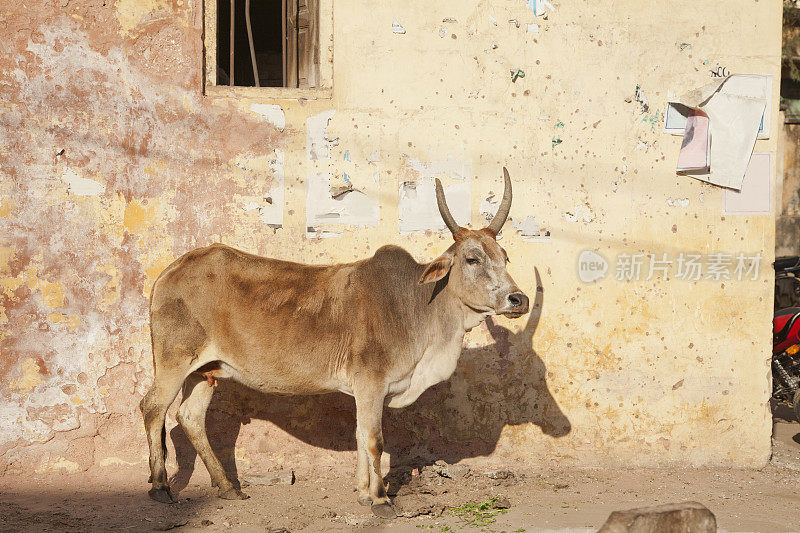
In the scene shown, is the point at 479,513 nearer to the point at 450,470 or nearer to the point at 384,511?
the point at 384,511

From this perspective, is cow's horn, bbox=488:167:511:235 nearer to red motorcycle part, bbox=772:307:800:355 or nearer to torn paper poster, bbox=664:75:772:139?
torn paper poster, bbox=664:75:772:139

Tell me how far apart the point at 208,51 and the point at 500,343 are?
2.96 metres

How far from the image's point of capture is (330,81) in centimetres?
573

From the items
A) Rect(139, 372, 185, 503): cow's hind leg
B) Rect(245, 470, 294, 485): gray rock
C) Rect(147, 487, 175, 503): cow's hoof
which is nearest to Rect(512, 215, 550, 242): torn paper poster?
Rect(245, 470, 294, 485): gray rock

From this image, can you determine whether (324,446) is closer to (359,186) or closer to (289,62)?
(359,186)

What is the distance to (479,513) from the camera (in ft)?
16.3

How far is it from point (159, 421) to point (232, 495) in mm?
685

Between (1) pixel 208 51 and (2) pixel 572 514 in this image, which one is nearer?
(2) pixel 572 514

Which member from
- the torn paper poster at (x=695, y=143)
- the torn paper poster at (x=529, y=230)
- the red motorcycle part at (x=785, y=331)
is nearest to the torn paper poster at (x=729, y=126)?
the torn paper poster at (x=695, y=143)

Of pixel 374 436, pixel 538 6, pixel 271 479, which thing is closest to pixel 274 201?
pixel 374 436

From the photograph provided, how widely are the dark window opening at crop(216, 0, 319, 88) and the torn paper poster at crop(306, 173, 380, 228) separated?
808 millimetres

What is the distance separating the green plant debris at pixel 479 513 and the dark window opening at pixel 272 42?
10.5 feet

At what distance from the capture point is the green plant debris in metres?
4.80

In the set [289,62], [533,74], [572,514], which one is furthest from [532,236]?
[289,62]
